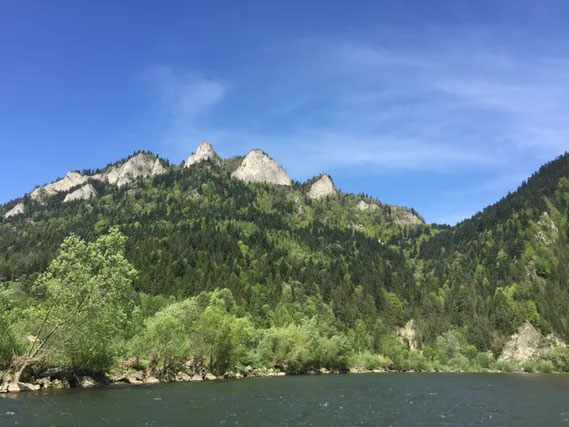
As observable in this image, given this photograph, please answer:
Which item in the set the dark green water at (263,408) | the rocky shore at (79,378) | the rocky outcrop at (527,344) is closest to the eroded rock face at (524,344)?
the rocky outcrop at (527,344)

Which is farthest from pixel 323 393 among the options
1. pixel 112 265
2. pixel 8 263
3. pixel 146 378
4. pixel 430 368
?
pixel 8 263

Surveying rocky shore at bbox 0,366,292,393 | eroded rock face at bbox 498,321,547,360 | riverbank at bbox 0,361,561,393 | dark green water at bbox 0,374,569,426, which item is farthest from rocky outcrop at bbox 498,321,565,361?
rocky shore at bbox 0,366,292,393

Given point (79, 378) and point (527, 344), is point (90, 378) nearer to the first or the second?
point (79, 378)

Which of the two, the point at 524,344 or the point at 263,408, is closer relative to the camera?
the point at 263,408

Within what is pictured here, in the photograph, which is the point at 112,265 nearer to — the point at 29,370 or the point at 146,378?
the point at 29,370

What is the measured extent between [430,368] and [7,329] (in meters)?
132

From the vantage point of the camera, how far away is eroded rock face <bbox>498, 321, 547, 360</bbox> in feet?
595

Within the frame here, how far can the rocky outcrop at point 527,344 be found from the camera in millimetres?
180875

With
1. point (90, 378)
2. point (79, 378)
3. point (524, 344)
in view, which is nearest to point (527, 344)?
point (524, 344)

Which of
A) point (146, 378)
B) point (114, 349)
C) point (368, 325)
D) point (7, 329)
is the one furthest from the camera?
point (368, 325)

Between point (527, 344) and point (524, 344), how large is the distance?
1132 mm

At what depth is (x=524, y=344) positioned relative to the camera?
185625 millimetres

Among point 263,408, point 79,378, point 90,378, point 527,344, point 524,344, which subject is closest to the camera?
point 263,408

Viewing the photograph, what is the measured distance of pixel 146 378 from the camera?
72188mm
